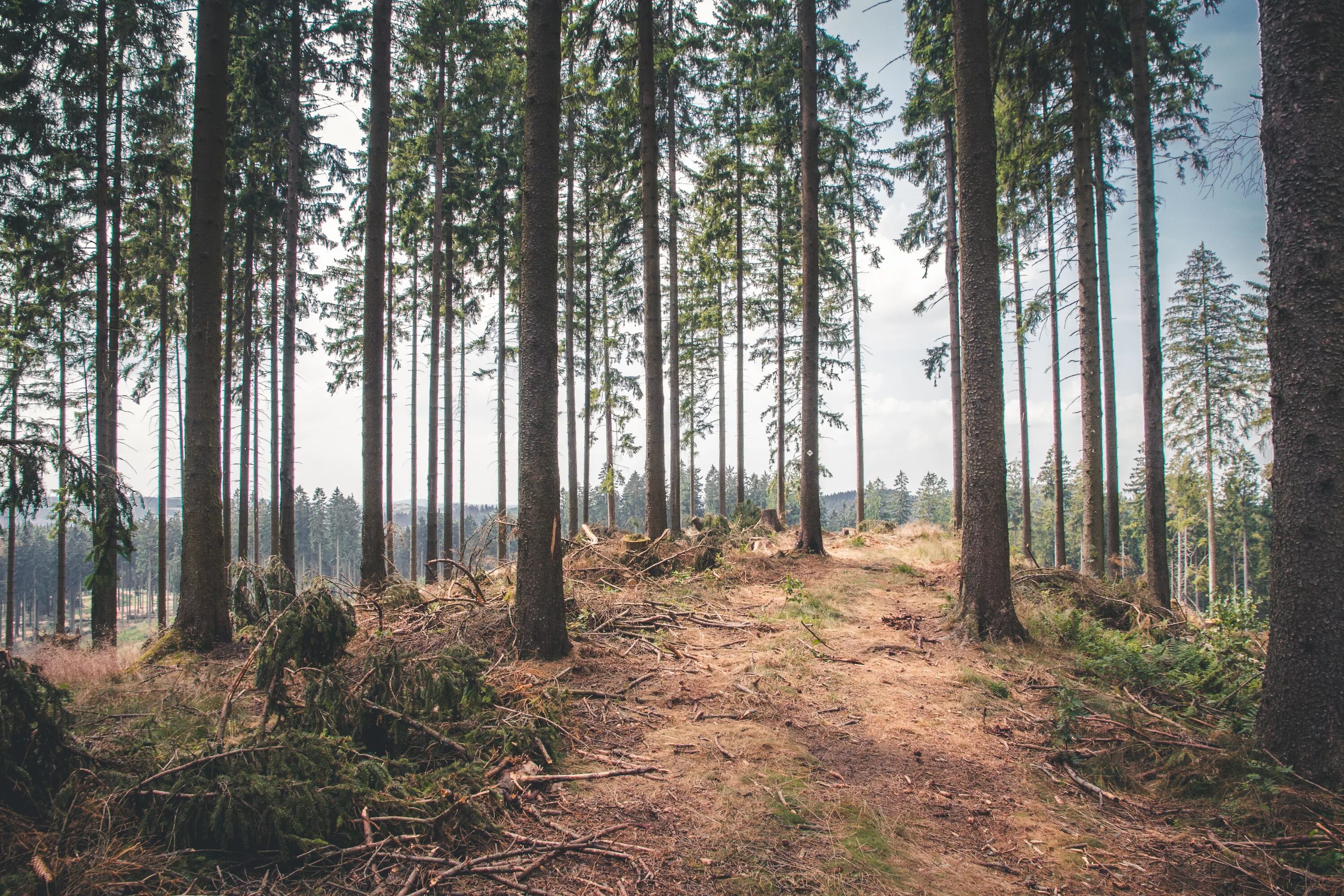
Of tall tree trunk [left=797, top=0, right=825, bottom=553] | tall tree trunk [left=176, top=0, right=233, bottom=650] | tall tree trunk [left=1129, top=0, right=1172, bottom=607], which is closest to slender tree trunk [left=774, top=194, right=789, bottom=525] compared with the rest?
tall tree trunk [left=797, top=0, right=825, bottom=553]

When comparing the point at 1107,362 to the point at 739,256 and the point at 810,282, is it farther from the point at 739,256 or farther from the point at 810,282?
the point at 739,256

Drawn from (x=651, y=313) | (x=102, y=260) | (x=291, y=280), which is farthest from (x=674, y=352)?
(x=102, y=260)

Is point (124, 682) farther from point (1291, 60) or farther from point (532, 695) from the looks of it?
point (1291, 60)

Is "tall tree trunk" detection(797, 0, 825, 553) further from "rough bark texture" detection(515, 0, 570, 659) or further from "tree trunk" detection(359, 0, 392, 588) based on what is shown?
"tree trunk" detection(359, 0, 392, 588)

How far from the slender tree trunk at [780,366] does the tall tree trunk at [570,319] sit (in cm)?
702

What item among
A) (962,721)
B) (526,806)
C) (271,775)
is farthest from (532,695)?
(962,721)

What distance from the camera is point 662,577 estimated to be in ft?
33.2

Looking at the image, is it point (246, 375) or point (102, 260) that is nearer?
point (102, 260)

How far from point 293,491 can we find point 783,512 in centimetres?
1530

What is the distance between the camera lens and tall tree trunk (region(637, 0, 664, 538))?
11.3 meters

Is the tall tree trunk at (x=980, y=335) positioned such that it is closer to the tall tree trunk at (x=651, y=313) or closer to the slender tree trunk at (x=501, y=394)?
the tall tree trunk at (x=651, y=313)

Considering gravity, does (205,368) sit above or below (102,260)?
below

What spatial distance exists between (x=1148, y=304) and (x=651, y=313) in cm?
887

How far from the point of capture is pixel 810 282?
12.7m
